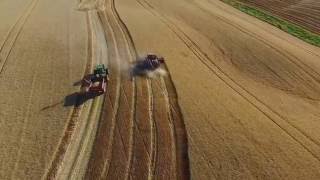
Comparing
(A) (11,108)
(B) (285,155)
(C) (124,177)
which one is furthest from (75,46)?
(B) (285,155)

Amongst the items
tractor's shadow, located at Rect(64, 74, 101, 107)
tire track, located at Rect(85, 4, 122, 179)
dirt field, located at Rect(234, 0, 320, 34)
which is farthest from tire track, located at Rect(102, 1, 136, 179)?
dirt field, located at Rect(234, 0, 320, 34)

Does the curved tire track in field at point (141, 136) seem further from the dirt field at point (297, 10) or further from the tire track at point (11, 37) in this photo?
the dirt field at point (297, 10)

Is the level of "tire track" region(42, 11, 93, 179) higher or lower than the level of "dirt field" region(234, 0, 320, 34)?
lower

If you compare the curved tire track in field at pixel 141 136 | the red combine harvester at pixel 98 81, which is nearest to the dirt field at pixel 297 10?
the curved tire track in field at pixel 141 136

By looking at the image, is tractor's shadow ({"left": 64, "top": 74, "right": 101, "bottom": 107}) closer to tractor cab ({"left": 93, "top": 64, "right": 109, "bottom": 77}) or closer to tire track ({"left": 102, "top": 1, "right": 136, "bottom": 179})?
tractor cab ({"left": 93, "top": 64, "right": 109, "bottom": 77})

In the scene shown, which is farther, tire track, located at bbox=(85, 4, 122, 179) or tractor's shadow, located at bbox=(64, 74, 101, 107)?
tractor's shadow, located at bbox=(64, 74, 101, 107)

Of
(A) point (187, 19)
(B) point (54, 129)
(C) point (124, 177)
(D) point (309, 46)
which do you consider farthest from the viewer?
(A) point (187, 19)

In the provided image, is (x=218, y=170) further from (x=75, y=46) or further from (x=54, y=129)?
(x=75, y=46)
